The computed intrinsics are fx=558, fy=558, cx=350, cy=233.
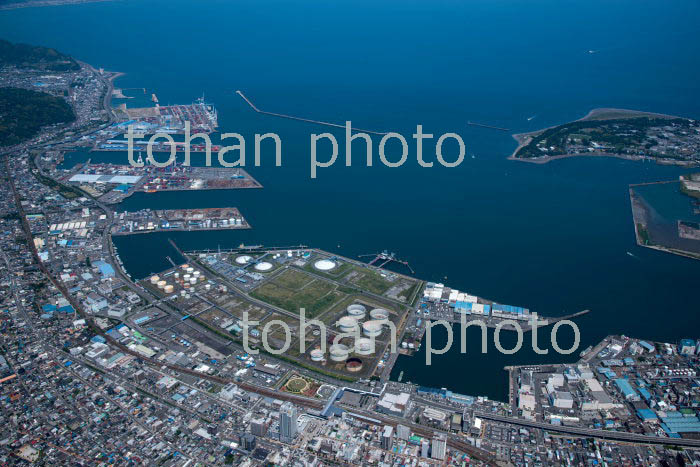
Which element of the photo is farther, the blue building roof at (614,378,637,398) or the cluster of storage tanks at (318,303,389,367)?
the cluster of storage tanks at (318,303,389,367)

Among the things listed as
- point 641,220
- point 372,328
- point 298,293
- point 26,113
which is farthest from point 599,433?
point 26,113

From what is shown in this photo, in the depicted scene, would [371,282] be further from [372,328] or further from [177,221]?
[177,221]

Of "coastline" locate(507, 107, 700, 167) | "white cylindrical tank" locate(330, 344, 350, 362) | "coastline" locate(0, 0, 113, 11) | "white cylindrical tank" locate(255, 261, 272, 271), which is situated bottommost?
"white cylindrical tank" locate(330, 344, 350, 362)

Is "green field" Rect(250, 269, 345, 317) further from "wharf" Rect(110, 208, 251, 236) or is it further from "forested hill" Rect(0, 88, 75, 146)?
"forested hill" Rect(0, 88, 75, 146)

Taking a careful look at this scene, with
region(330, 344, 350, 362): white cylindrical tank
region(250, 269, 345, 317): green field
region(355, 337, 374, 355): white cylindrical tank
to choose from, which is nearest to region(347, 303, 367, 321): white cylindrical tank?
region(250, 269, 345, 317): green field

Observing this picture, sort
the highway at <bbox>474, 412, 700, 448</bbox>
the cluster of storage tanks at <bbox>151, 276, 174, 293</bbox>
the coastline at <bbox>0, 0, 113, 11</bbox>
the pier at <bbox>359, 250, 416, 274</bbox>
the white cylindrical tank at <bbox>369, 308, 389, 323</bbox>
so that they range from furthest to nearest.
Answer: the coastline at <bbox>0, 0, 113, 11</bbox>, the pier at <bbox>359, 250, 416, 274</bbox>, the cluster of storage tanks at <bbox>151, 276, 174, 293</bbox>, the white cylindrical tank at <bbox>369, 308, 389, 323</bbox>, the highway at <bbox>474, 412, 700, 448</bbox>

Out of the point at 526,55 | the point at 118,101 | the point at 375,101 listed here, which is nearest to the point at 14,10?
the point at 118,101

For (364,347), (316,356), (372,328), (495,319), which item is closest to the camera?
(316,356)
